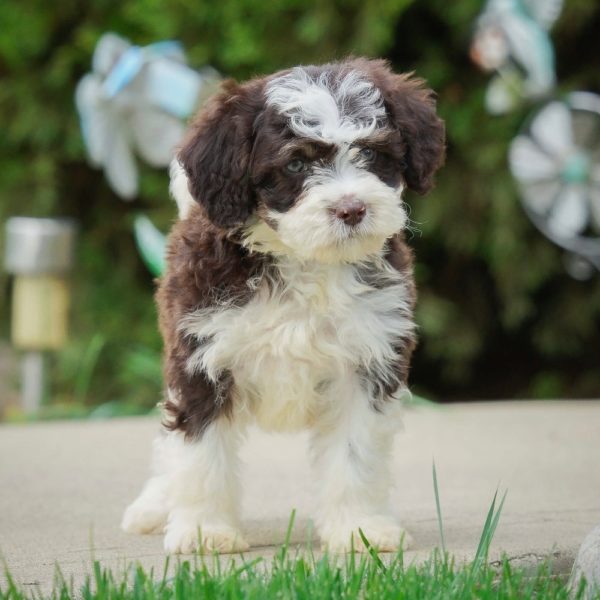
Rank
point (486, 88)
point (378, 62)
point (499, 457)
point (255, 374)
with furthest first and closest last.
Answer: point (486, 88), point (499, 457), point (378, 62), point (255, 374)

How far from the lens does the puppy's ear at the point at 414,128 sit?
463 centimetres

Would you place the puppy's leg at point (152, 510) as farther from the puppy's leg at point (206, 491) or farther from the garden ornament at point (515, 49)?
the garden ornament at point (515, 49)

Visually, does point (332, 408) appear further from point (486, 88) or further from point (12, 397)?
point (12, 397)

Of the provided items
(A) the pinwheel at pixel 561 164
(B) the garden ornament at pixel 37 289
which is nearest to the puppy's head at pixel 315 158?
(A) the pinwheel at pixel 561 164

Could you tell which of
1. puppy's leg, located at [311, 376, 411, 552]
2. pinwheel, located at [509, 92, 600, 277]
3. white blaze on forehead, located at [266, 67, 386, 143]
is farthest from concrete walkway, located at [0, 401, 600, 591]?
white blaze on forehead, located at [266, 67, 386, 143]

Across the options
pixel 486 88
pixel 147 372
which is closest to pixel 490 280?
pixel 486 88

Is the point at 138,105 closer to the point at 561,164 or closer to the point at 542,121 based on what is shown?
the point at 542,121

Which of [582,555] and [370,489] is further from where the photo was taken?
[370,489]

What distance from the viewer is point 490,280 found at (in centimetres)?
1066

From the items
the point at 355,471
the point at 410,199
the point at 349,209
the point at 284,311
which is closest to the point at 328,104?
the point at 349,209

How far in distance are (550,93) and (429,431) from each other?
2.85 metres

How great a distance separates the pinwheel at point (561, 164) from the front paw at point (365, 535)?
4660 mm

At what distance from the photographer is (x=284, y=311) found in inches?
181

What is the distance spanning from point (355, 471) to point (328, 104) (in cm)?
137
